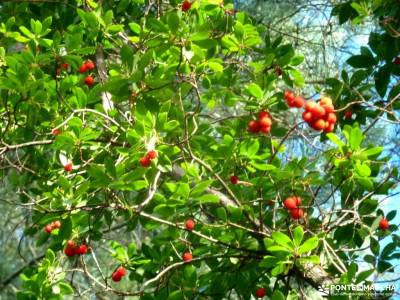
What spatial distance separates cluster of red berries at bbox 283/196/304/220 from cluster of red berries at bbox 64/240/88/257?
2.65 ft

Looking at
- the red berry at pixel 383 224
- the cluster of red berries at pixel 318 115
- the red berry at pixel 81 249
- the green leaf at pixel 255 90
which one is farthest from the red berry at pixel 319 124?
the red berry at pixel 81 249

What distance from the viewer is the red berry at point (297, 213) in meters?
2.29

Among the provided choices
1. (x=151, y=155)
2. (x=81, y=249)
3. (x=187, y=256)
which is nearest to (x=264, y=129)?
(x=151, y=155)

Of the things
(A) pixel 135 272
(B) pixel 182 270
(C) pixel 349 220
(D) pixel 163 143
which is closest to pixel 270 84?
(D) pixel 163 143

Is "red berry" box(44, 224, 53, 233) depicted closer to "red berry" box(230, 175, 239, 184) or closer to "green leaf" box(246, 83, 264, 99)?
"red berry" box(230, 175, 239, 184)

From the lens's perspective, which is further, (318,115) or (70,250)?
(70,250)

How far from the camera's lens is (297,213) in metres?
2.29

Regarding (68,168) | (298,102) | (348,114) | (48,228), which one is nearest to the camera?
(298,102)

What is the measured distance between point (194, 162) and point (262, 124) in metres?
0.43

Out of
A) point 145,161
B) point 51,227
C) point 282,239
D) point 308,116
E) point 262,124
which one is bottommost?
point 51,227

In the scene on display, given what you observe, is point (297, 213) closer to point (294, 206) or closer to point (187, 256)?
point (294, 206)

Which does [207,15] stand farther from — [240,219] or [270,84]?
[240,219]

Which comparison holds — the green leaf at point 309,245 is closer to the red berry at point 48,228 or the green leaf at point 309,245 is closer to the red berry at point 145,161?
the red berry at point 145,161

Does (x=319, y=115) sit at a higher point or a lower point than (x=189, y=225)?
higher
